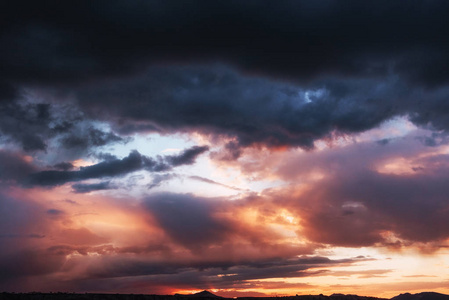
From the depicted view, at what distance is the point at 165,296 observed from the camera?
114 meters

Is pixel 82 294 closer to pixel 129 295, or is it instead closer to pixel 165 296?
pixel 129 295

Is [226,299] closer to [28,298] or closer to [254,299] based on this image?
[254,299]

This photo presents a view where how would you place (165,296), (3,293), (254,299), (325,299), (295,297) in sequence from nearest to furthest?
1. (3,293)
2. (165,296)
3. (254,299)
4. (295,297)
5. (325,299)

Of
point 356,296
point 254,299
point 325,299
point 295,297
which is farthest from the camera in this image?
point 356,296

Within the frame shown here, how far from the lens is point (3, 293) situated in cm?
8769

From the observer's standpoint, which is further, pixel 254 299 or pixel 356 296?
pixel 356 296

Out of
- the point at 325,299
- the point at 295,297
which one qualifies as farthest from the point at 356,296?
the point at 295,297

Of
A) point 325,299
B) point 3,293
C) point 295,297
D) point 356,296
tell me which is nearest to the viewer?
point 3,293

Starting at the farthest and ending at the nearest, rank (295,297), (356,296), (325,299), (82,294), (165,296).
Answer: (356,296)
(325,299)
(295,297)
(165,296)
(82,294)

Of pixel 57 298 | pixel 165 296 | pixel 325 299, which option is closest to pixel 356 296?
pixel 325 299

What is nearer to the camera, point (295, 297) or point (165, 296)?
point (165, 296)

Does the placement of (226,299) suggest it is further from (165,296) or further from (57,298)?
(57,298)

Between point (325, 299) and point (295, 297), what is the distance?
18.8m

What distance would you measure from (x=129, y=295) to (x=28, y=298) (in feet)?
80.2
